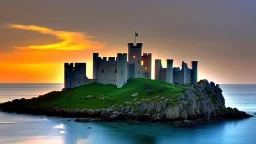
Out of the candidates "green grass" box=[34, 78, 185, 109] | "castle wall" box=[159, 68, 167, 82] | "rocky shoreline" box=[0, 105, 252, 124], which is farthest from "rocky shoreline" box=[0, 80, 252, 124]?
"castle wall" box=[159, 68, 167, 82]

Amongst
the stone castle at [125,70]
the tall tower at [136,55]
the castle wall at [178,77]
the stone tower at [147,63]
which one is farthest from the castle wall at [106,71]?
the castle wall at [178,77]

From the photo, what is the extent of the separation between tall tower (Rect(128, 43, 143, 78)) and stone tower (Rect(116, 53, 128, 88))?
432 centimetres

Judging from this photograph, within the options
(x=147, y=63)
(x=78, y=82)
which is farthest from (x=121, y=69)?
(x=78, y=82)

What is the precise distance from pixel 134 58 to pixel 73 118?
23779 millimetres

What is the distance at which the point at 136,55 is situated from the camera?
102062mm

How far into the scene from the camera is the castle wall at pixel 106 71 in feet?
329

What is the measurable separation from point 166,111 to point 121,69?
21.3 m

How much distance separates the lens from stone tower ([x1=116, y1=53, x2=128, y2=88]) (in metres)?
97.2

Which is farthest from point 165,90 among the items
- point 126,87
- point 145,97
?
point 126,87

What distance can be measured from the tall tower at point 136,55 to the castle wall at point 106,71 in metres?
4.00

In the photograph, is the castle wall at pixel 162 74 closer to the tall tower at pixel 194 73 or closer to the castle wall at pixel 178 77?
the castle wall at pixel 178 77

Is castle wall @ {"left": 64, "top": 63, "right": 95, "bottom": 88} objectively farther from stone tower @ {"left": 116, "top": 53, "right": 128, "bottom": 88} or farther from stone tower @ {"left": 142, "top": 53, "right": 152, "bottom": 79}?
stone tower @ {"left": 142, "top": 53, "right": 152, "bottom": 79}

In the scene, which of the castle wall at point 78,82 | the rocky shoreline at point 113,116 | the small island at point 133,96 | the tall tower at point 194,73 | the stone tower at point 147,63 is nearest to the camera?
the rocky shoreline at point 113,116

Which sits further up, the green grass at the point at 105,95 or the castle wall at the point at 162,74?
the castle wall at the point at 162,74
